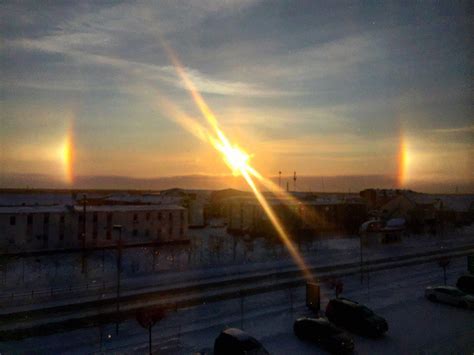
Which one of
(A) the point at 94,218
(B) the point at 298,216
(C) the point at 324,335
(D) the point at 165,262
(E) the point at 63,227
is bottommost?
(D) the point at 165,262

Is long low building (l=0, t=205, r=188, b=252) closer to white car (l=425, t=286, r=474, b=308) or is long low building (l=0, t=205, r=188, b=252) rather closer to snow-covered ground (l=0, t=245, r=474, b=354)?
snow-covered ground (l=0, t=245, r=474, b=354)

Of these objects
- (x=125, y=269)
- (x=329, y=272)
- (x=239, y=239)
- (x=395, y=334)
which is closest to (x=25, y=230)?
(x=125, y=269)

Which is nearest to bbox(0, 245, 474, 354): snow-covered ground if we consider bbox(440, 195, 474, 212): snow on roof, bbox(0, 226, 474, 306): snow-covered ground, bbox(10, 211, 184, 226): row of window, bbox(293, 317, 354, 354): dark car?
bbox(293, 317, 354, 354): dark car

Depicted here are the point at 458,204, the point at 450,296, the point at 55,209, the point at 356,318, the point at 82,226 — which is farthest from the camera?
the point at 458,204

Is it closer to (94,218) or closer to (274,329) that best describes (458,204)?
(94,218)

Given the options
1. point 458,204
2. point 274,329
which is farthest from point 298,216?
point 458,204

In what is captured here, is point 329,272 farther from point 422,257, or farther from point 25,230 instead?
point 25,230

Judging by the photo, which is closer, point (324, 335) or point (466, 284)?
point (324, 335)
